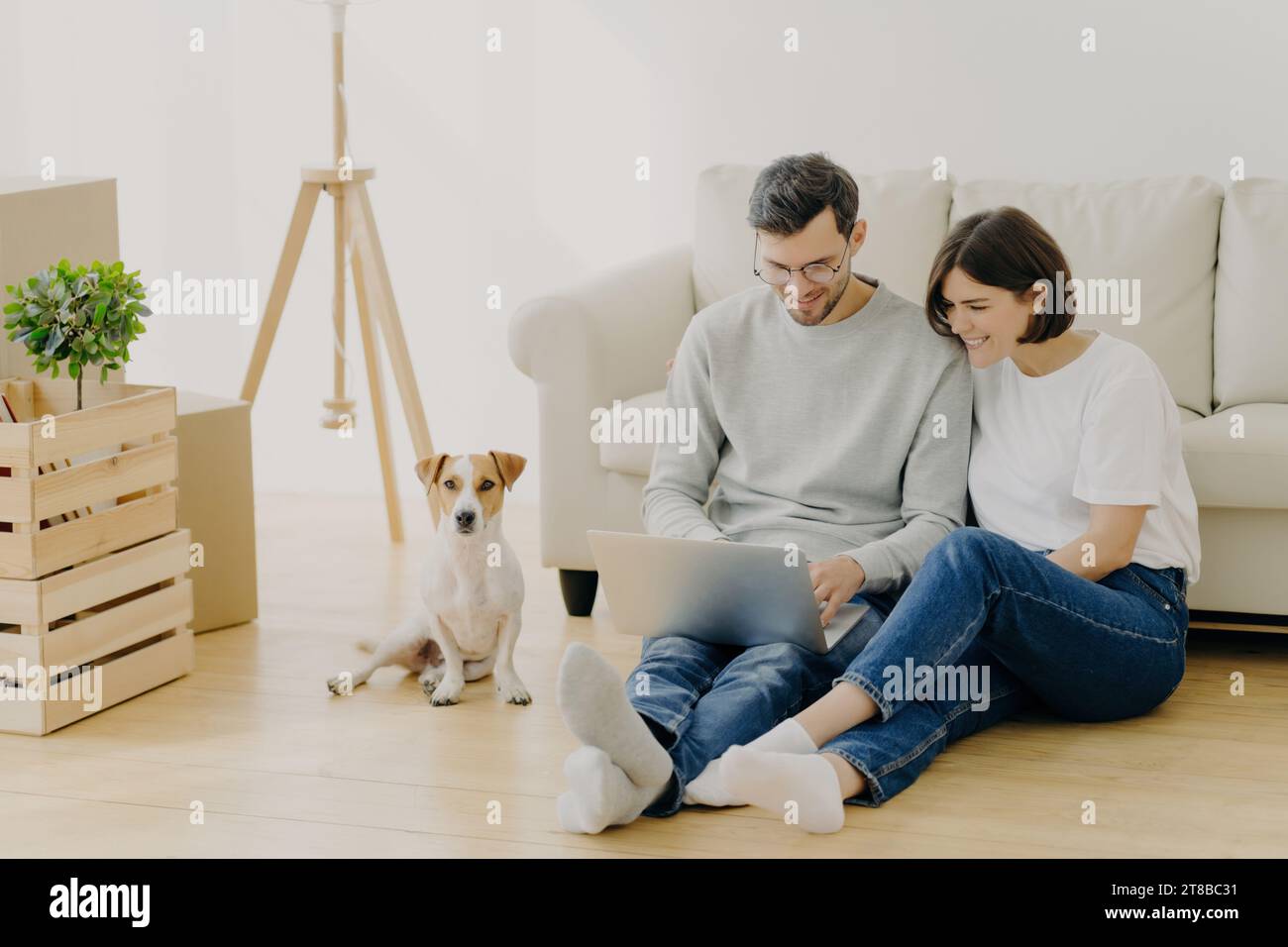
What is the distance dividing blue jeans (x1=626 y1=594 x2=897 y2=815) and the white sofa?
2.27 feet

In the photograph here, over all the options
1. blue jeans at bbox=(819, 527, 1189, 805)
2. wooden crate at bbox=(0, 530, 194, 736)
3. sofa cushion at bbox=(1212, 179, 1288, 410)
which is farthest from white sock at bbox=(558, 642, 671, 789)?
sofa cushion at bbox=(1212, 179, 1288, 410)

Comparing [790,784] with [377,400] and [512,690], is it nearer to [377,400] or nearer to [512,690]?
[512,690]

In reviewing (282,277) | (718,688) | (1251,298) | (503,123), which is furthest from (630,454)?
(503,123)

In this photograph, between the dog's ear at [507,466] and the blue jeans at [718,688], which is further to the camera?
the dog's ear at [507,466]

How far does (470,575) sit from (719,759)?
668 mm

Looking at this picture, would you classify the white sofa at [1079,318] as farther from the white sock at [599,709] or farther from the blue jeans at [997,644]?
the white sock at [599,709]

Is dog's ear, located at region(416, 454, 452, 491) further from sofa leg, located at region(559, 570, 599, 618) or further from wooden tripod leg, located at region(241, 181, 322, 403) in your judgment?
wooden tripod leg, located at region(241, 181, 322, 403)

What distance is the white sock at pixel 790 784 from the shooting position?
5.88ft

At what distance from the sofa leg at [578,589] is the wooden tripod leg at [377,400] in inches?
29.5

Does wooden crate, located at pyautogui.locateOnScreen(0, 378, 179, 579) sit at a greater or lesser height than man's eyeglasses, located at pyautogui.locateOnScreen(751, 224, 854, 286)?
lesser

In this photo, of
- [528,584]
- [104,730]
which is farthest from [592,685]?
[528,584]

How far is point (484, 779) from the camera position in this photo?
6.97 feet

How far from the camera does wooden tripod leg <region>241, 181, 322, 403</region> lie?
3.33 metres

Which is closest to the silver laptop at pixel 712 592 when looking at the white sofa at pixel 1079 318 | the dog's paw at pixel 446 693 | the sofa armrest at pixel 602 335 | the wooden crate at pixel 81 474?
the dog's paw at pixel 446 693
